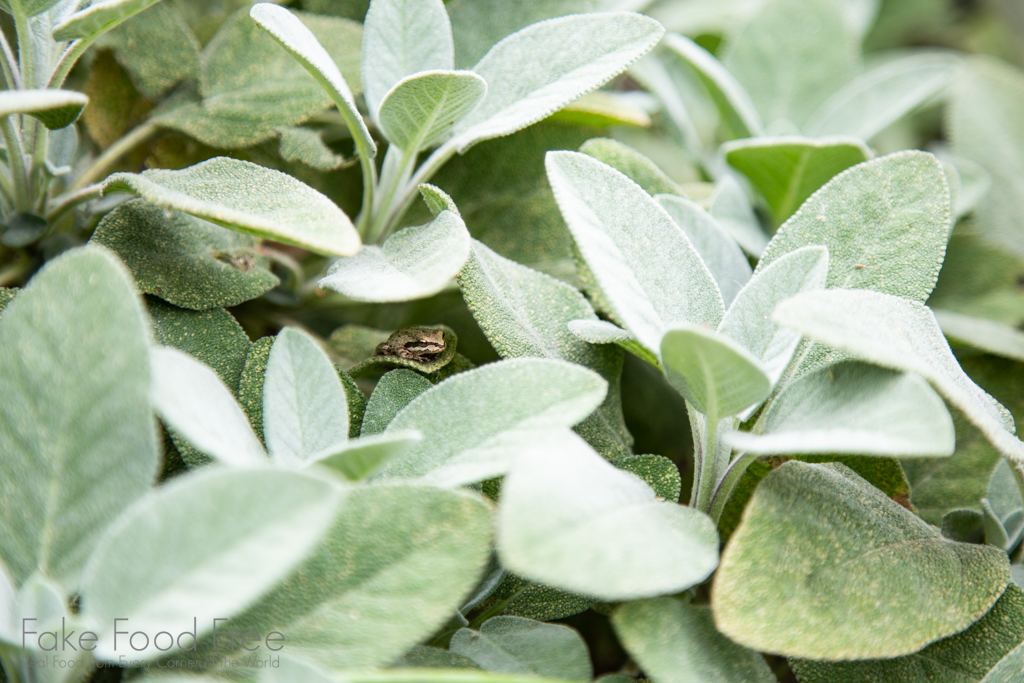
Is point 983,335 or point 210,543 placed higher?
point 210,543

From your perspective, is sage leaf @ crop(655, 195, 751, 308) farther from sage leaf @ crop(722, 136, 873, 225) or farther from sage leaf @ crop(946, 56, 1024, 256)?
sage leaf @ crop(946, 56, 1024, 256)

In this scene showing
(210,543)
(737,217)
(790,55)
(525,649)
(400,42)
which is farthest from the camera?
(790,55)

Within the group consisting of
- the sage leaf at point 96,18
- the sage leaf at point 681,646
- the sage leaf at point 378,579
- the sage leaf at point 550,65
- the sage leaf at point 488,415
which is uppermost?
the sage leaf at point 96,18

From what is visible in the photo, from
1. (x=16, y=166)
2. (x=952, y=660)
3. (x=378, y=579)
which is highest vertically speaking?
(x=16, y=166)

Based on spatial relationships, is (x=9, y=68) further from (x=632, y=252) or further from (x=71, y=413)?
(x=632, y=252)

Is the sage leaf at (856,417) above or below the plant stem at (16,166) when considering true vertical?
below

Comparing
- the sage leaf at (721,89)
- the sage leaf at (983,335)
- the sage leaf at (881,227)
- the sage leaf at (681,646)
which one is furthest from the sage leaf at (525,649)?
the sage leaf at (721,89)

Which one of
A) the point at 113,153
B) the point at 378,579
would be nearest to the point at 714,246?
the point at 378,579

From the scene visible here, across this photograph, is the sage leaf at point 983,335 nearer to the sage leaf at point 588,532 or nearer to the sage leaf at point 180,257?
the sage leaf at point 588,532
